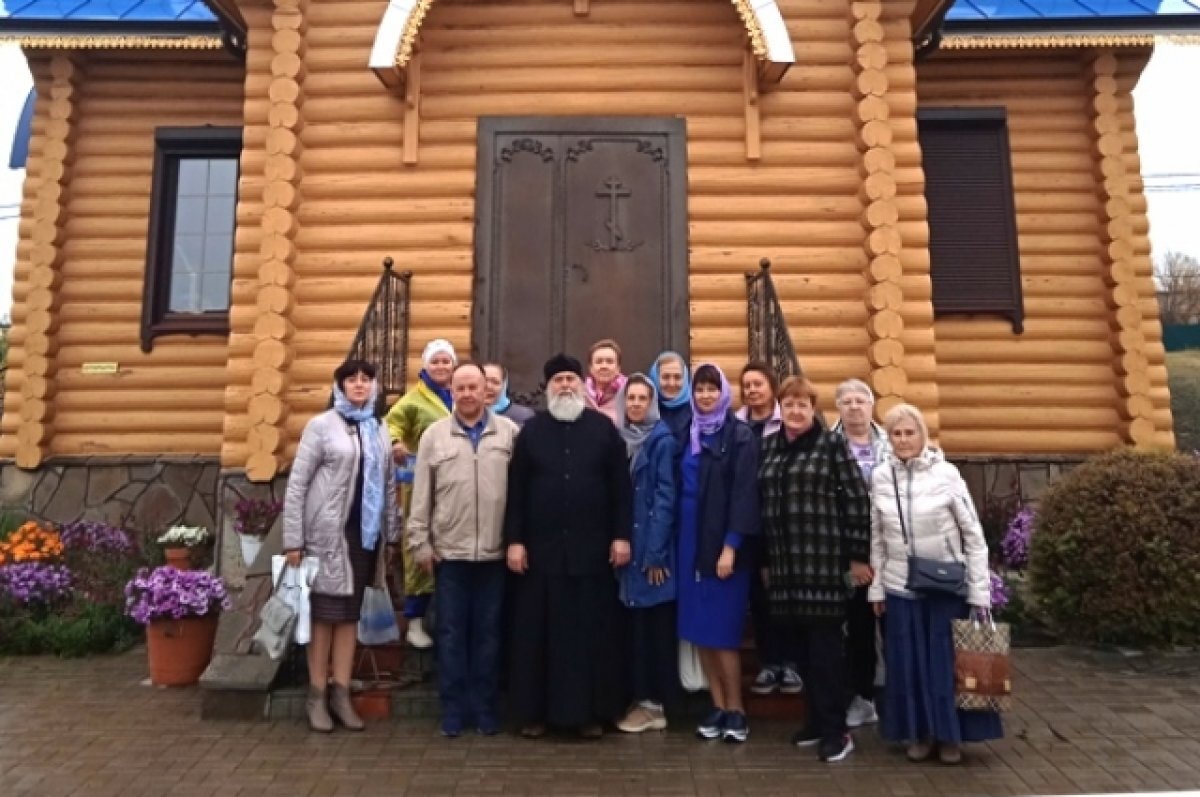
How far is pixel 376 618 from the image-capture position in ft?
15.9

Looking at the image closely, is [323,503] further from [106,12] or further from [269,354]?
[106,12]

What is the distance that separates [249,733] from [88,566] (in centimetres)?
376

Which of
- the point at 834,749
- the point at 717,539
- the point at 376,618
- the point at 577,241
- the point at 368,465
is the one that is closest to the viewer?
the point at 834,749

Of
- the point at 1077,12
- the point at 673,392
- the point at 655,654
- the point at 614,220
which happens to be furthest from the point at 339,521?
the point at 1077,12

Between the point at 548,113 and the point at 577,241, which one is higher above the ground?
the point at 548,113

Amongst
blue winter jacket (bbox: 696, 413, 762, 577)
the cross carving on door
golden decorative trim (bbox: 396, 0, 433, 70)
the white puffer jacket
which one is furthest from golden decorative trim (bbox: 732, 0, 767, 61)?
the white puffer jacket

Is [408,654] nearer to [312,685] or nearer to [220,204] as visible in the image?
[312,685]

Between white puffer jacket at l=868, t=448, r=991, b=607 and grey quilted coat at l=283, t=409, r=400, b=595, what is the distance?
261 centimetres

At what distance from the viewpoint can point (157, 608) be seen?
5488 millimetres

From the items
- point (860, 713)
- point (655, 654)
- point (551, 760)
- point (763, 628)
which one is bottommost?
point (551, 760)

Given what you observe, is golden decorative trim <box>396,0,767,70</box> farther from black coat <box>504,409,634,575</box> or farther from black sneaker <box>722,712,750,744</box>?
black sneaker <box>722,712,750,744</box>

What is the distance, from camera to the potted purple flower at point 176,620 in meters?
5.50

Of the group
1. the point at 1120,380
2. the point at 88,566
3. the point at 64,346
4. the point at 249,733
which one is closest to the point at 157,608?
the point at 249,733

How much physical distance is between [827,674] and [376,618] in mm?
2387
